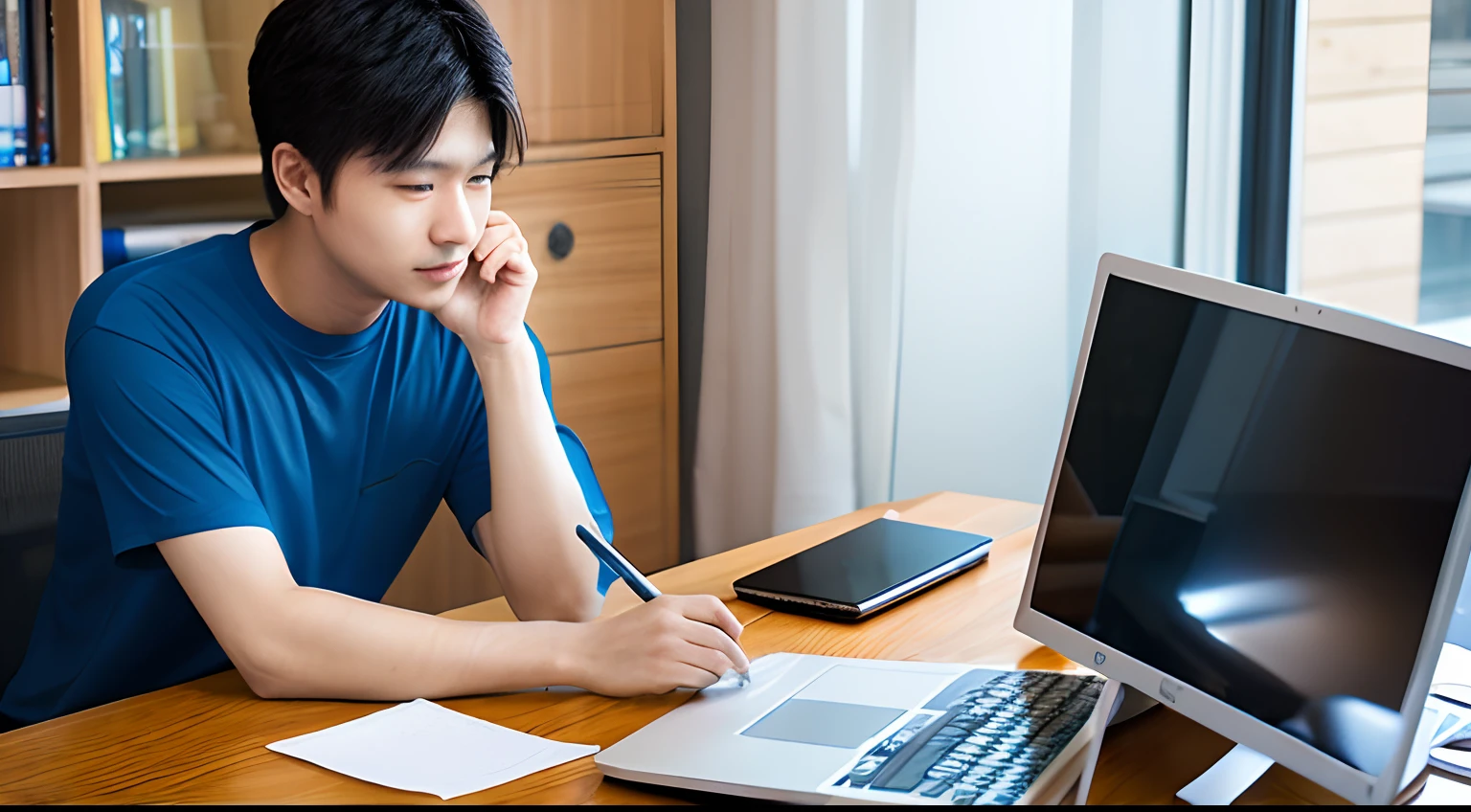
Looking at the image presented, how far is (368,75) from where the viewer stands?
1.17m

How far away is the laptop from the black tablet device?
0.18 meters

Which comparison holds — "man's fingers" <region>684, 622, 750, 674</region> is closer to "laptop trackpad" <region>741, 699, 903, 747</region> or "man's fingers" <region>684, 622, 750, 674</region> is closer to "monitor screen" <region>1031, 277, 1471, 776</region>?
"laptop trackpad" <region>741, 699, 903, 747</region>

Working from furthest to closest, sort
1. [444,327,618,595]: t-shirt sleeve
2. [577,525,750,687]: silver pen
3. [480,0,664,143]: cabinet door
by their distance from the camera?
[480,0,664,143]: cabinet door < [444,327,618,595]: t-shirt sleeve < [577,525,750,687]: silver pen

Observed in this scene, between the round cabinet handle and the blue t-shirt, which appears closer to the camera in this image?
the blue t-shirt

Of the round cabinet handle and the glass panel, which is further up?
the glass panel

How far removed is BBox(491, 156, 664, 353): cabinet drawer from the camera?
7.81 ft

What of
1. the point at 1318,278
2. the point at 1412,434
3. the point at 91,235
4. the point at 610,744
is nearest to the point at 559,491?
the point at 610,744

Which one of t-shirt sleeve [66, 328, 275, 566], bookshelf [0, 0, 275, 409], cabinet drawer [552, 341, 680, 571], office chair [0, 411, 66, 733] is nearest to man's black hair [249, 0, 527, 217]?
t-shirt sleeve [66, 328, 275, 566]

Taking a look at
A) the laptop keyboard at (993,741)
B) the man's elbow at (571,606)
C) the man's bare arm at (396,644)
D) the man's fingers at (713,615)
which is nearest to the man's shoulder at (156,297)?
the man's bare arm at (396,644)

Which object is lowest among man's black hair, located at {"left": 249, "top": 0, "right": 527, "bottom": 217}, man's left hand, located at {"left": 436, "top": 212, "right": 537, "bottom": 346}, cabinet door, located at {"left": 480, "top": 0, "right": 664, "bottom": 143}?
man's left hand, located at {"left": 436, "top": 212, "right": 537, "bottom": 346}

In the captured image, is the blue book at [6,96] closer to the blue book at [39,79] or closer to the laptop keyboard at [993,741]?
the blue book at [39,79]

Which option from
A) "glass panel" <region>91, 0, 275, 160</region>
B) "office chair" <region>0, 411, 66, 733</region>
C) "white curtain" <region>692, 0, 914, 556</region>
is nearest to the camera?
"office chair" <region>0, 411, 66, 733</region>

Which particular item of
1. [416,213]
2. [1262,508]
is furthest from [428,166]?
[1262,508]

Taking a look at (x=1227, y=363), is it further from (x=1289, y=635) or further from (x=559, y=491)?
(x=559, y=491)
